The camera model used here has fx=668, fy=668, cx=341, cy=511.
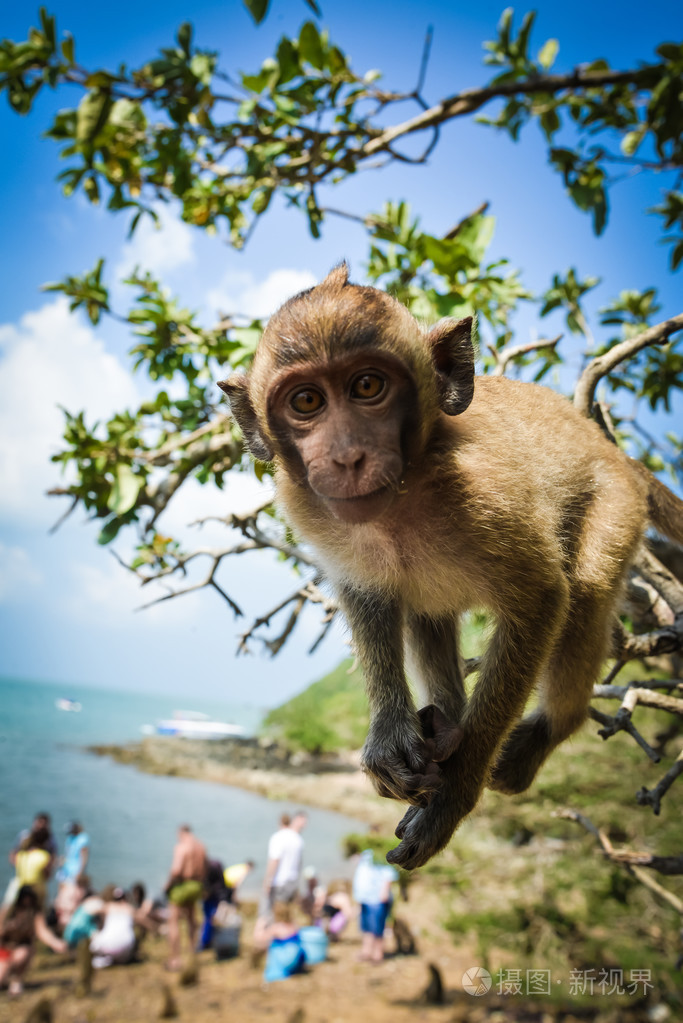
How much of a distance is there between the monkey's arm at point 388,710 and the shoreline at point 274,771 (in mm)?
24411

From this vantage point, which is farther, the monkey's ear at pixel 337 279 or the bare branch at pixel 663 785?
the bare branch at pixel 663 785

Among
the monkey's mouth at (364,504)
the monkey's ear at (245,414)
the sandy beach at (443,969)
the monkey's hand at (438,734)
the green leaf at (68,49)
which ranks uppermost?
the green leaf at (68,49)

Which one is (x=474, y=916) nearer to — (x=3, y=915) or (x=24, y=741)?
(x=3, y=915)

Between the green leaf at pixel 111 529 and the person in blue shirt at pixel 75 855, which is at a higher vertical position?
the green leaf at pixel 111 529

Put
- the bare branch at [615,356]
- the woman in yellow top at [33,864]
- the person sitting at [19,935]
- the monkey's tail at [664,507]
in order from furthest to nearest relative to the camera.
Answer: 1. the person sitting at [19,935]
2. the woman in yellow top at [33,864]
3. the monkey's tail at [664,507]
4. the bare branch at [615,356]

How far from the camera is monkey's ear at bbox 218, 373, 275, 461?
110 inches

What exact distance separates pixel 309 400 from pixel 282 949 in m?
18.1

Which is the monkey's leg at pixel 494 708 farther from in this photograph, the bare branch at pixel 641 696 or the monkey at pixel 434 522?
the bare branch at pixel 641 696

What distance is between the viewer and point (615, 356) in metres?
3.79

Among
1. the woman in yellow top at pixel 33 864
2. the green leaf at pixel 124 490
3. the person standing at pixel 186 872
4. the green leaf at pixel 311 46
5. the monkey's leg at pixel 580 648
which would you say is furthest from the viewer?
the person standing at pixel 186 872

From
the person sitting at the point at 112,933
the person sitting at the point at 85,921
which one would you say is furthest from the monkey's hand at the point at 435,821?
the person sitting at the point at 85,921

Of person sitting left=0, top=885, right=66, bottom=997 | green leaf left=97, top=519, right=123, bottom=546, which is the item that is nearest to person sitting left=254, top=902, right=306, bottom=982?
person sitting left=0, top=885, right=66, bottom=997

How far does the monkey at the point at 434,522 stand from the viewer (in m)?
2.35

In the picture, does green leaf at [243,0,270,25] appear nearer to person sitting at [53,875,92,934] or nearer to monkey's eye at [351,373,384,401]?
monkey's eye at [351,373,384,401]
